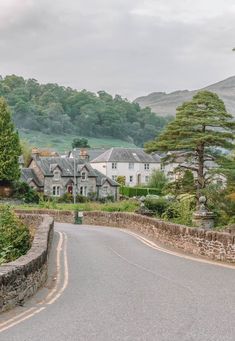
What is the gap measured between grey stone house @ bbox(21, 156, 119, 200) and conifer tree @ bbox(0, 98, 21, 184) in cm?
839

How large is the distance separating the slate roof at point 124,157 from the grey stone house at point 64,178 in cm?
1429

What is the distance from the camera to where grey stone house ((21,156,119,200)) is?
93938 millimetres

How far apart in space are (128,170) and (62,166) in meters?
20.6

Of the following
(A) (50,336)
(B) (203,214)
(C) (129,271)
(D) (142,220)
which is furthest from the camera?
(D) (142,220)

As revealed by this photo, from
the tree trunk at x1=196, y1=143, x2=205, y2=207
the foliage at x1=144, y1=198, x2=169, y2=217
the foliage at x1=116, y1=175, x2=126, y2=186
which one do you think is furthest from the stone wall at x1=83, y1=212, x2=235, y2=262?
the foliage at x1=116, y1=175, x2=126, y2=186

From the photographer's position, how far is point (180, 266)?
20375mm

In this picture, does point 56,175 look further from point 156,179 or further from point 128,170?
point 128,170

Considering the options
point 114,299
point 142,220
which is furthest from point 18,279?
point 142,220

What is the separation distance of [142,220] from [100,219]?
14422 millimetres

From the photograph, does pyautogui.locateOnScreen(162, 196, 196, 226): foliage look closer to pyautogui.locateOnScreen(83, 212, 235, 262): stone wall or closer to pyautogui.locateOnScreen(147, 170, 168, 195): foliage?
pyautogui.locateOnScreen(83, 212, 235, 262): stone wall

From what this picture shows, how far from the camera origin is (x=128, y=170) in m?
114

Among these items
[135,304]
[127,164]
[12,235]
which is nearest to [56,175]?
[127,164]

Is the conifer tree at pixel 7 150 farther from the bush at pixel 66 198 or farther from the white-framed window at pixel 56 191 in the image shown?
the white-framed window at pixel 56 191

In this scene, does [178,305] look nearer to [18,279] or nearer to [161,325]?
[161,325]
